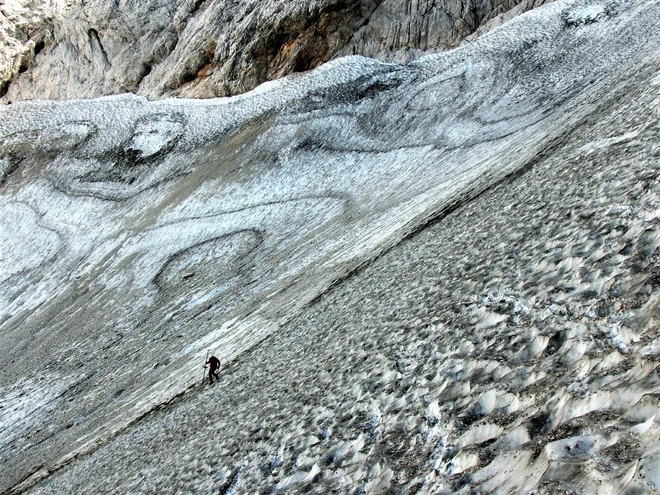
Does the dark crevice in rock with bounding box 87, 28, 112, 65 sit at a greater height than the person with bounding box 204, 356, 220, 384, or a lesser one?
greater

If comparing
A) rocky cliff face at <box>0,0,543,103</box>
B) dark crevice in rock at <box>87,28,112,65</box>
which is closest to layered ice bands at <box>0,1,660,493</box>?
rocky cliff face at <box>0,0,543,103</box>

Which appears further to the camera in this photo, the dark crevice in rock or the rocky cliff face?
the dark crevice in rock

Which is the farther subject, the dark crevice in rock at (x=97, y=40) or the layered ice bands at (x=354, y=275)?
the dark crevice in rock at (x=97, y=40)

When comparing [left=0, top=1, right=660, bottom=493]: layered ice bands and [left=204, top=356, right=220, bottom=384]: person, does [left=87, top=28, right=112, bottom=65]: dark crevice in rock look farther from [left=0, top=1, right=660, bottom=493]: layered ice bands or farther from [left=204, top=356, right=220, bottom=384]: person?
[left=204, top=356, right=220, bottom=384]: person

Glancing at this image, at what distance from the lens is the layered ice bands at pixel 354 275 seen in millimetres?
2365

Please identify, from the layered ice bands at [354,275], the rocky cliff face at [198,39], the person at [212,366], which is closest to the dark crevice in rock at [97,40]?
the rocky cliff face at [198,39]

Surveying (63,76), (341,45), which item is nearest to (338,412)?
(341,45)

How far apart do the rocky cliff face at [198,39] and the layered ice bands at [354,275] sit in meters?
1.17

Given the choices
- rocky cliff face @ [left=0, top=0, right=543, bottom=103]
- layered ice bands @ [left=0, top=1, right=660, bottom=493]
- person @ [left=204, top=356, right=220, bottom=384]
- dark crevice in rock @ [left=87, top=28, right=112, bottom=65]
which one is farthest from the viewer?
dark crevice in rock @ [left=87, top=28, right=112, bottom=65]

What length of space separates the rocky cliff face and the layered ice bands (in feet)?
3.85

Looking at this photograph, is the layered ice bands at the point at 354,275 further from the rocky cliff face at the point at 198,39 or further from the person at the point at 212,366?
the rocky cliff face at the point at 198,39

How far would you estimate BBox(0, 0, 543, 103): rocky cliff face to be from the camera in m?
15.6

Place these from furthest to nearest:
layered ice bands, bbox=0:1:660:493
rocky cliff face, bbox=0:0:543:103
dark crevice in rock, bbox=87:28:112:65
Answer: dark crevice in rock, bbox=87:28:112:65
rocky cliff face, bbox=0:0:543:103
layered ice bands, bbox=0:1:660:493

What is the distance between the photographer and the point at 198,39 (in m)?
17.3
